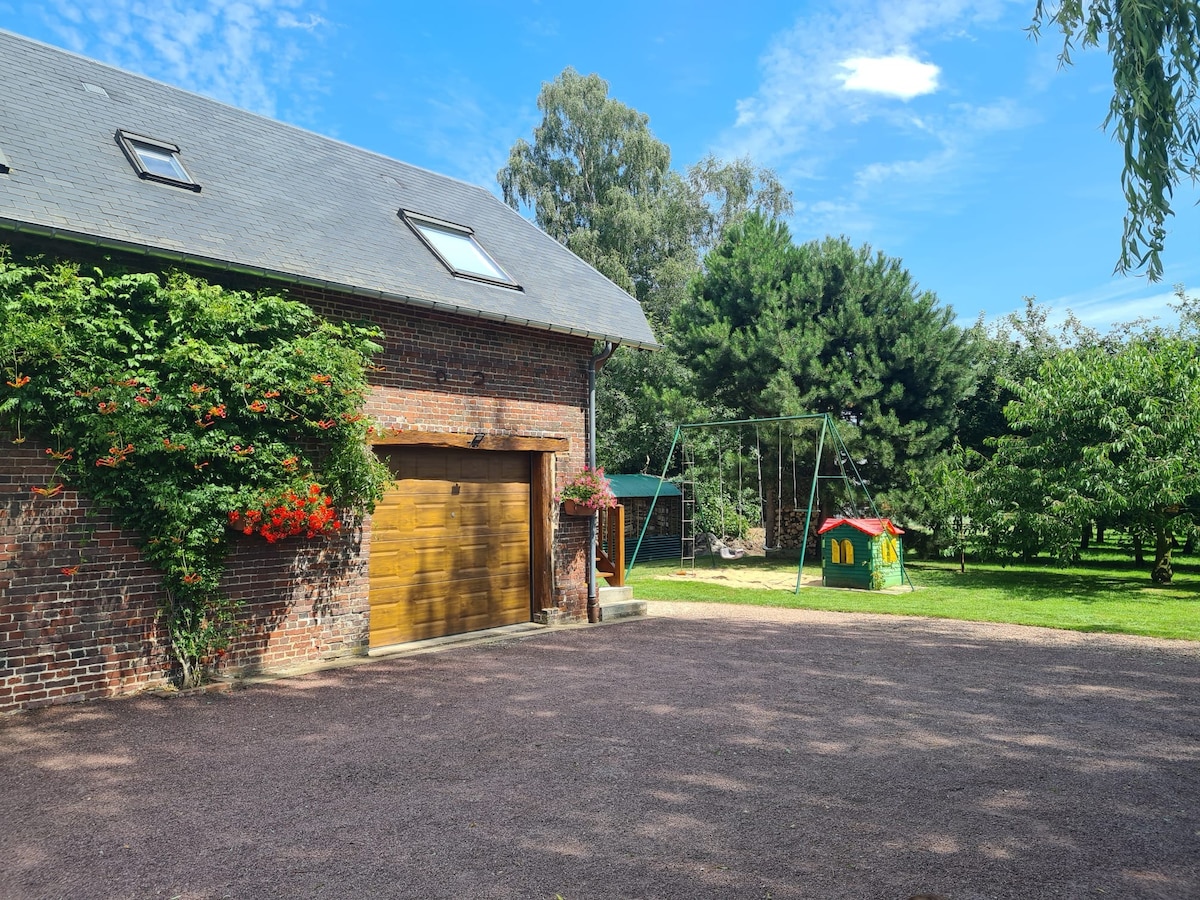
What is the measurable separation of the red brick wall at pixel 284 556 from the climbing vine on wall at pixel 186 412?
17 cm

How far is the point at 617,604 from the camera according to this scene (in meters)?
10.7

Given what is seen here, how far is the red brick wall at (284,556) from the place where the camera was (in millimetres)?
6008

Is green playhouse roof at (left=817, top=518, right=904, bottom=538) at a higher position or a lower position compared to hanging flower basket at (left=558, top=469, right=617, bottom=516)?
lower

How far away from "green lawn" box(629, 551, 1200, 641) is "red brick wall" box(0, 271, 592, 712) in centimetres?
444

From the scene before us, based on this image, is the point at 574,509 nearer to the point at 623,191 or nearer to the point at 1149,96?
the point at 1149,96

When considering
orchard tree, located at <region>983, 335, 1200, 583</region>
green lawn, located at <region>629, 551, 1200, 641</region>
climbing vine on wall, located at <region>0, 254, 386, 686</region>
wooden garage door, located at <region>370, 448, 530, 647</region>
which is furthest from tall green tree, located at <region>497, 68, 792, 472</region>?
climbing vine on wall, located at <region>0, 254, 386, 686</region>

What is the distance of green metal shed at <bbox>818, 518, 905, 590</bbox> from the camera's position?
14.1 metres

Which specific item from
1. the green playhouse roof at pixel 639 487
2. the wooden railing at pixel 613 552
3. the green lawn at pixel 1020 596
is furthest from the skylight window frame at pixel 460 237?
the green playhouse roof at pixel 639 487

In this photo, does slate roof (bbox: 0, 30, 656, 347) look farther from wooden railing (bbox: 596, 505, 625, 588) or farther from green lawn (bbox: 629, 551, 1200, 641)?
green lawn (bbox: 629, 551, 1200, 641)

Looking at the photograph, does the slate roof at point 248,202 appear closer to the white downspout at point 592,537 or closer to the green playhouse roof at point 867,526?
the white downspout at point 592,537

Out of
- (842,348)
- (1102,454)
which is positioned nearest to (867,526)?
(1102,454)

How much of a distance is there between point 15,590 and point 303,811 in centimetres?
343

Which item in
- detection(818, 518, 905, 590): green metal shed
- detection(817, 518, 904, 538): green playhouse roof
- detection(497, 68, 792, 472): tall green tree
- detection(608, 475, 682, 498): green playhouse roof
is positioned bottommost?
detection(818, 518, 905, 590): green metal shed

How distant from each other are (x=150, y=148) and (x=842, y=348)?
1540 centimetres
